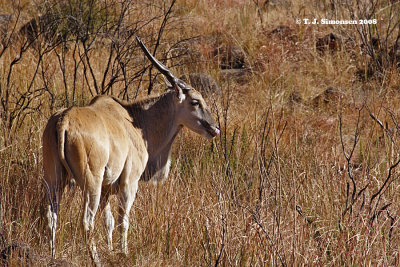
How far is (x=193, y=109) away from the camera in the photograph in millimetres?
5977

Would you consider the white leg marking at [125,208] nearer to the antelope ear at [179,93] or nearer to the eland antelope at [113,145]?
the eland antelope at [113,145]

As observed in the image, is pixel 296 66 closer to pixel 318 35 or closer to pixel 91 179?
pixel 318 35

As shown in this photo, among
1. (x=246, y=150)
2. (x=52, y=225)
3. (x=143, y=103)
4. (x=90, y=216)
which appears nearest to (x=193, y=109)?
(x=143, y=103)

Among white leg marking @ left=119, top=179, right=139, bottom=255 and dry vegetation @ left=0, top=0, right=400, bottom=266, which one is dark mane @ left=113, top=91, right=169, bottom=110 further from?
white leg marking @ left=119, top=179, right=139, bottom=255

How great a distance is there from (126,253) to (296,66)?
6.52m

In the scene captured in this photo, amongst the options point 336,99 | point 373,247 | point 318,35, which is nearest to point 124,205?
point 373,247

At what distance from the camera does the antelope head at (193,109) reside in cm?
592

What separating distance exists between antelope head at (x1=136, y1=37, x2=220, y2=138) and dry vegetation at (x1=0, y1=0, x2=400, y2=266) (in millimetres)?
197

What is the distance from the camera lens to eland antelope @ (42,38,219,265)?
453cm

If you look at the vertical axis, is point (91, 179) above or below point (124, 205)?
above

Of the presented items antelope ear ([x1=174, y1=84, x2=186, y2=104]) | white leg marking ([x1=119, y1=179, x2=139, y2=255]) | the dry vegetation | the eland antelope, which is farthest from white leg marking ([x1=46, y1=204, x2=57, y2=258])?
antelope ear ([x1=174, y1=84, x2=186, y2=104])

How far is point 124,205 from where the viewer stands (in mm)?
5289

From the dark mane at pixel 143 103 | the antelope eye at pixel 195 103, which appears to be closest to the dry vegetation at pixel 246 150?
the antelope eye at pixel 195 103

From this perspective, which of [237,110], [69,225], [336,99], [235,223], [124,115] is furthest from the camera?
[336,99]
